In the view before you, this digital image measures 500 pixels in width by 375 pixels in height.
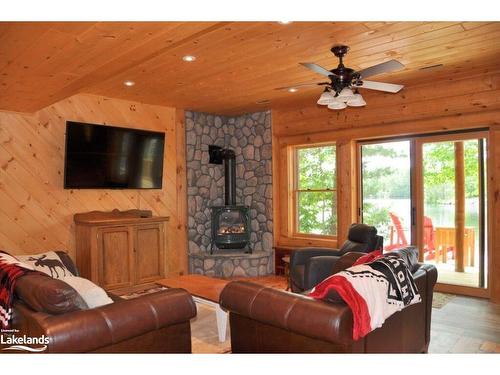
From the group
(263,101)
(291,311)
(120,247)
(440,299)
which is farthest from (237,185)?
(291,311)

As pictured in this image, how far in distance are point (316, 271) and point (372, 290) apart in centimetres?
182

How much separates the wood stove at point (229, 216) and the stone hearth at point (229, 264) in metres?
0.20

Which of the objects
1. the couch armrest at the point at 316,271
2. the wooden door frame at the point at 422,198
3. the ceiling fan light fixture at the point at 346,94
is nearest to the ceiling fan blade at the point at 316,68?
the ceiling fan light fixture at the point at 346,94

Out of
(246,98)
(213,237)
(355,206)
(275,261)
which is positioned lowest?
(275,261)

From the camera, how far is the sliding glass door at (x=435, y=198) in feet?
16.0

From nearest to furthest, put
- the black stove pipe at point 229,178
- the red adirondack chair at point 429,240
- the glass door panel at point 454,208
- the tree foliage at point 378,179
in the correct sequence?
1. the glass door panel at point 454,208
2. the tree foliage at point 378,179
3. the red adirondack chair at point 429,240
4. the black stove pipe at point 229,178

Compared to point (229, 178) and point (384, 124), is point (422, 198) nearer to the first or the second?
point (384, 124)

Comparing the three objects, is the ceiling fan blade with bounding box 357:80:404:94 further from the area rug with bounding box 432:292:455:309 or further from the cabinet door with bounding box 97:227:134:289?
Answer: the cabinet door with bounding box 97:227:134:289

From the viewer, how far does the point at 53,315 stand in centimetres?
209

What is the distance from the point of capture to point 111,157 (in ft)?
17.7

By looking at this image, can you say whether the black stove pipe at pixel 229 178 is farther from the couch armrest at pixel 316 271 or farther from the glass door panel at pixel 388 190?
the couch armrest at pixel 316 271
